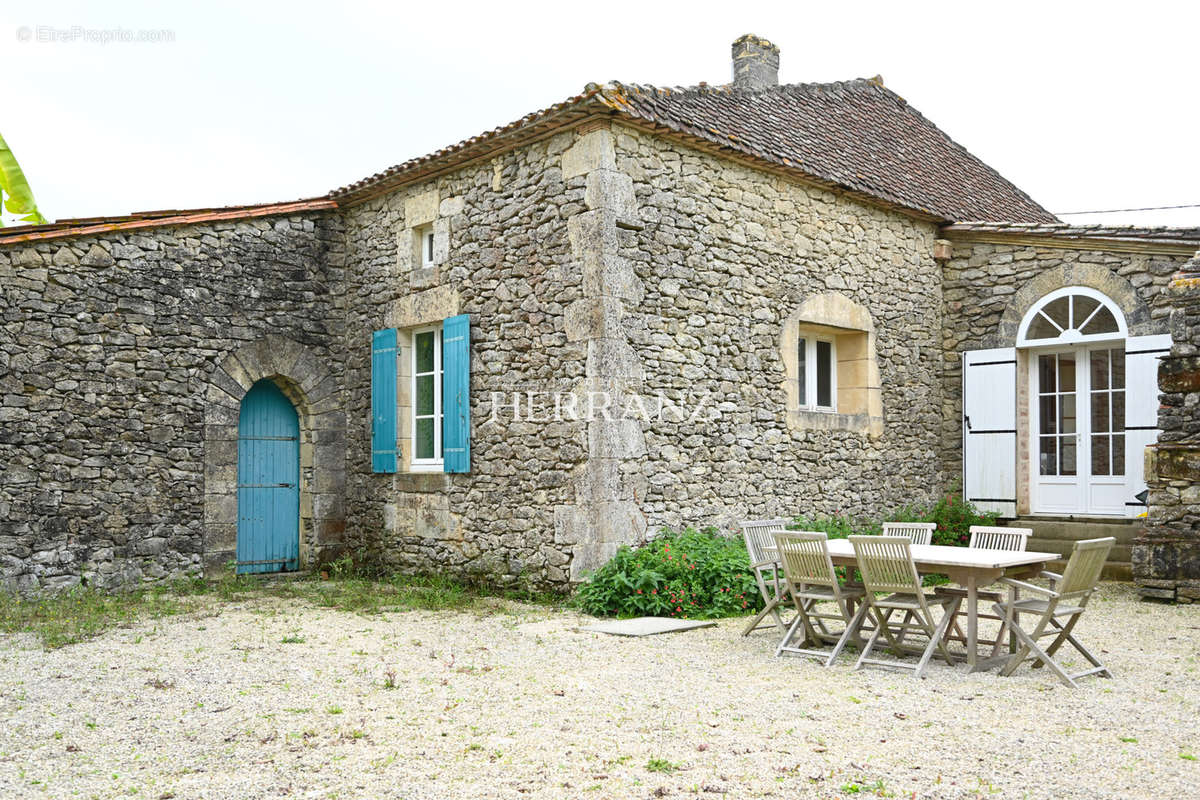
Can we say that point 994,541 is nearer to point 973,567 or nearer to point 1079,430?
point 973,567

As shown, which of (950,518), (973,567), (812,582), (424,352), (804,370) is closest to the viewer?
(973,567)

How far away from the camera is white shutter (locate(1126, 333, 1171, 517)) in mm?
9328

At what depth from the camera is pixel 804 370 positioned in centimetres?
982

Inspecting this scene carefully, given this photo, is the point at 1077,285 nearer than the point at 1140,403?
No

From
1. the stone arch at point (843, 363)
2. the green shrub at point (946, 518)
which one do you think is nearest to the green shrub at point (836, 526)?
the green shrub at point (946, 518)

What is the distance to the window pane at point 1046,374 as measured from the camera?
10.3 metres

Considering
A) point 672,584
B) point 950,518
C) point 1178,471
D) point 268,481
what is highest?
point 1178,471

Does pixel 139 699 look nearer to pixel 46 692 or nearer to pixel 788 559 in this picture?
pixel 46 692

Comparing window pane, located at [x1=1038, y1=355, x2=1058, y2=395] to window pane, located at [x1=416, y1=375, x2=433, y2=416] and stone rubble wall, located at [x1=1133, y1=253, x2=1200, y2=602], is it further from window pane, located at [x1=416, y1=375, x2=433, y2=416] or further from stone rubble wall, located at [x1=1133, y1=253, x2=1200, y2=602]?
window pane, located at [x1=416, y1=375, x2=433, y2=416]

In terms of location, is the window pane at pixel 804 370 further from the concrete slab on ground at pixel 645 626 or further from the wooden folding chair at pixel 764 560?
the concrete slab on ground at pixel 645 626

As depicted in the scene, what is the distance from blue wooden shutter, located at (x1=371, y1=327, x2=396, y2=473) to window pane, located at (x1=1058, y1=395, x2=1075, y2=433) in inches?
263

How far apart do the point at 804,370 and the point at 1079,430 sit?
2858 mm

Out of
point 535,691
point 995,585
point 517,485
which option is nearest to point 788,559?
point 995,585

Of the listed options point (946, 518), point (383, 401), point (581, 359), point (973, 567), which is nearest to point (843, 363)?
point (946, 518)
